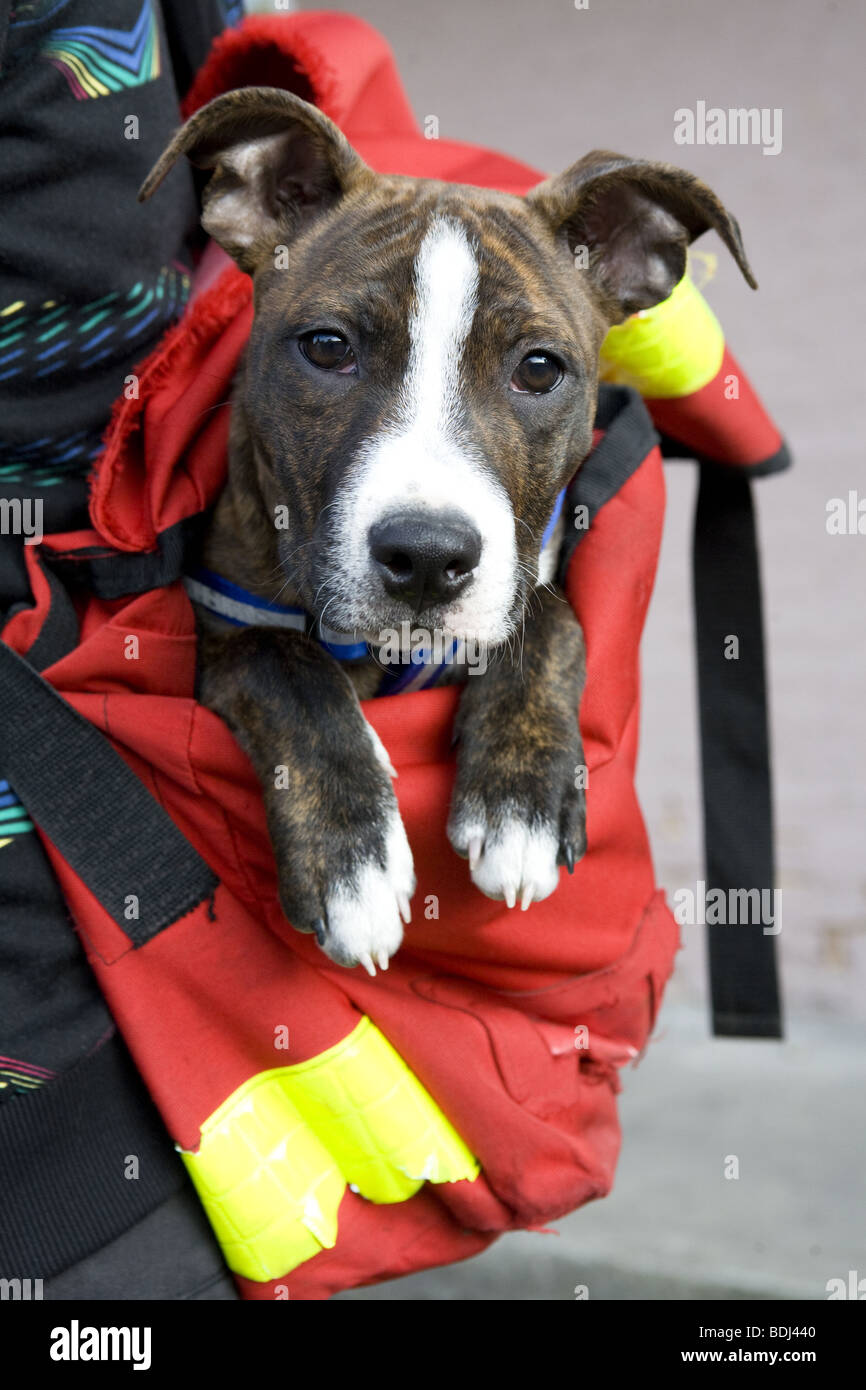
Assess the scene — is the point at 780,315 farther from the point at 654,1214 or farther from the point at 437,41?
the point at 654,1214

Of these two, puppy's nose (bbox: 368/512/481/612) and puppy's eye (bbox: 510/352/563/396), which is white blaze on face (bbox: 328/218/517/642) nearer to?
puppy's nose (bbox: 368/512/481/612)

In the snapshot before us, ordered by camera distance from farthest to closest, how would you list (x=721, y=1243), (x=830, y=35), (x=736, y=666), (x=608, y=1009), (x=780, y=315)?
1. (x=780, y=315)
2. (x=830, y=35)
3. (x=721, y=1243)
4. (x=736, y=666)
5. (x=608, y=1009)

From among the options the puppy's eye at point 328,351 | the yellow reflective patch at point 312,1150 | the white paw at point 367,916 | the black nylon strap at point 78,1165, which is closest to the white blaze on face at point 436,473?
the puppy's eye at point 328,351

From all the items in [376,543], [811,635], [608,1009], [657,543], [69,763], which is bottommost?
[608,1009]

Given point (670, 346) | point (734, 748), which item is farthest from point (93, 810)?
point (734, 748)

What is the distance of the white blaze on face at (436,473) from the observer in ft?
5.41

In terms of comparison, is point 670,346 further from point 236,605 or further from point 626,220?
point 236,605

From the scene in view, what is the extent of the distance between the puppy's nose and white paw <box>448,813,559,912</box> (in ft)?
1.13

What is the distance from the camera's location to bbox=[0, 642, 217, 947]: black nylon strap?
1.70 metres

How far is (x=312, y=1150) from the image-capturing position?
1746 millimetres

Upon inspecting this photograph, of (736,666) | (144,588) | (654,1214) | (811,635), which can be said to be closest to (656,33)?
(811,635)

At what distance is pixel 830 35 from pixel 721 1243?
3887 millimetres

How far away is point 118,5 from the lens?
70.2 inches

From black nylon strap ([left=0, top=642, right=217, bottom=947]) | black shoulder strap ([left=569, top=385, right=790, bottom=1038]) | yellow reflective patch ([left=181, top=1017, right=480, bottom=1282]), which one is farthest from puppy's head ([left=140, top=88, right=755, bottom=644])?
yellow reflective patch ([left=181, top=1017, right=480, bottom=1282])
